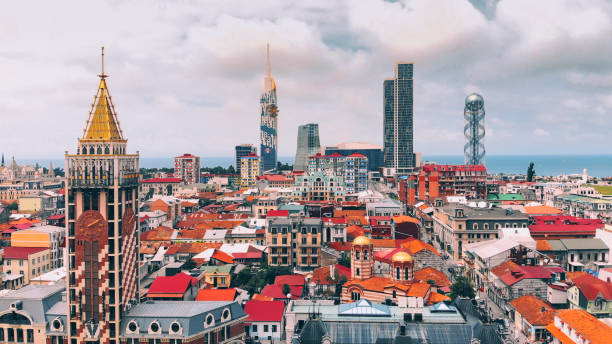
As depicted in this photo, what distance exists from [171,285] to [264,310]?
40.4 feet

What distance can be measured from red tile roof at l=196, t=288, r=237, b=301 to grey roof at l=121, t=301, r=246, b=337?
13300 mm

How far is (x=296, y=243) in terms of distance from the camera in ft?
286

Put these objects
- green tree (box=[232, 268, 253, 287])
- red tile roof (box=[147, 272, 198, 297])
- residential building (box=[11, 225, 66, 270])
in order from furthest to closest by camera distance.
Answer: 1. residential building (box=[11, 225, 66, 270])
2. green tree (box=[232, 268, 253, 287])
3. red tile roof (box=[147, 272, 198, 297])

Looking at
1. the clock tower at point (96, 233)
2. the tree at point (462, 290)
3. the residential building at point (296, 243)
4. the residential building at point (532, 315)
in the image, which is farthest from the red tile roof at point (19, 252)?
the residential building at point (532, 315)

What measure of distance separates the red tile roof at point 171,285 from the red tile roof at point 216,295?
2.06m

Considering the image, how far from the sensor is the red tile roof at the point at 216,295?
206 feet

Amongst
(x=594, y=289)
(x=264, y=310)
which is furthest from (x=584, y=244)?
(x=264, y=310)

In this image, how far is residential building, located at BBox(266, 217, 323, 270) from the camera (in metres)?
86.9

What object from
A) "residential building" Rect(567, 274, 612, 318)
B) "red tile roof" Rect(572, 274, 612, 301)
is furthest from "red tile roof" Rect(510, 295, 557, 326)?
"red tile roof" Rect(572, 274, 612, 301)

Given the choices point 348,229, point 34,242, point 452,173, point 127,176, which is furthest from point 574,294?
point 452,173

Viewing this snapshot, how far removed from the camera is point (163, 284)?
2453 inches

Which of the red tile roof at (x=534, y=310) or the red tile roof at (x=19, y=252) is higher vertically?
the red tile roof at (x=19, y=252)

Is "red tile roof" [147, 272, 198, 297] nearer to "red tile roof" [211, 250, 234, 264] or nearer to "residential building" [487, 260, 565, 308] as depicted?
"red tile roof" [211, 250, 234, 264]

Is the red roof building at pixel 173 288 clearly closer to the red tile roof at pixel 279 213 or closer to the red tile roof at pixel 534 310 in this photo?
the red tile roof at pixel 534 310
